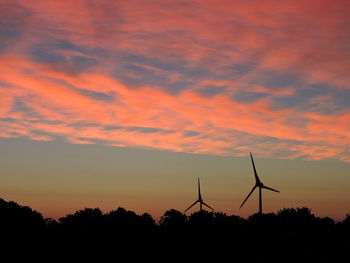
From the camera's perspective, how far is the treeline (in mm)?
116688

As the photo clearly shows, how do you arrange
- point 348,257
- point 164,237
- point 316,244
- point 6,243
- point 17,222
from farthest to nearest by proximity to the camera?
1. point 17,222
2. point 164,237
3. point 6,243
4. point 316,244
5. point 348,257

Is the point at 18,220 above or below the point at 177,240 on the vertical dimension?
above

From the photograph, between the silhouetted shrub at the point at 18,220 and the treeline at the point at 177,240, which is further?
the silhouetted shrub at the point at 18,220

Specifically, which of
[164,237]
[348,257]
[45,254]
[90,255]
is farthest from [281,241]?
[45,254]

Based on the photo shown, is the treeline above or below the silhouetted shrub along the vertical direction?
below

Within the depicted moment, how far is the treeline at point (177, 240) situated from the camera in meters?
117

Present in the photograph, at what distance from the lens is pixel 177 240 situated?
142625 millimetres

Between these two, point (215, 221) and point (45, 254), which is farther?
point (215, 221)

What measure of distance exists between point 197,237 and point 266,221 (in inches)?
2410

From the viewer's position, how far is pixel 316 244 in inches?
5089

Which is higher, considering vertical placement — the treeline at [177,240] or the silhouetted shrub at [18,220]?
the silhouetted shrub at [18,220]

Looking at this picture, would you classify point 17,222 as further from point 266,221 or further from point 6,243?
point 266,221

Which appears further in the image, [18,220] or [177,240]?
[18,220]

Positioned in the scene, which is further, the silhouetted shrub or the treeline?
the silhouetted shrub
